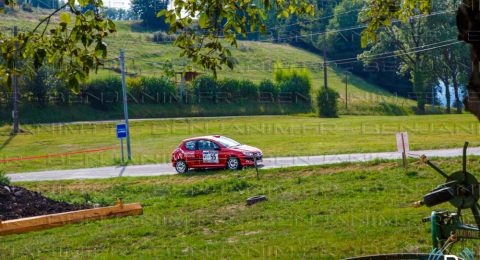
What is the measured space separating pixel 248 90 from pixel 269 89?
265 centimetres

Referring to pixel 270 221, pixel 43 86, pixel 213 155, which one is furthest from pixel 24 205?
pixel 43 86

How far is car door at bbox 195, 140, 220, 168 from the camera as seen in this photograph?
27344mm

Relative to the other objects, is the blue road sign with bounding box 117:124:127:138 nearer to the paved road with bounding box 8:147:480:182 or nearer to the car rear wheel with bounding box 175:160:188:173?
the paved road with bounding box 8:147:480:182

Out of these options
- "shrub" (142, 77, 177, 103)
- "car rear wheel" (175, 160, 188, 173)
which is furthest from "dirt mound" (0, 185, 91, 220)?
"shrub" (142, 77, 177, 103)

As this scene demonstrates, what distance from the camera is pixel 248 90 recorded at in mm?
82125

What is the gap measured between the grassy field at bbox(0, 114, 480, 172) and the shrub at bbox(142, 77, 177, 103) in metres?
10.1

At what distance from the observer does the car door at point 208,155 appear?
2734 cm

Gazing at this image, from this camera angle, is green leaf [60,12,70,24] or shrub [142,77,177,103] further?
shrub [142,77,177,103]

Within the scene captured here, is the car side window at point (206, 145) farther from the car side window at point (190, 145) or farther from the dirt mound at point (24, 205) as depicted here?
the dirt mound at point (24, 205)

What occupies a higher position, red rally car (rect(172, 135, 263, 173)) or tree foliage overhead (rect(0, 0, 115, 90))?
tree foliage overhead (rect(0, 0, 115, 90))

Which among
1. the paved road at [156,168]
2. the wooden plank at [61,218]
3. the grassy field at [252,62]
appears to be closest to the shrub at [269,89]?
the grassy field at [252,62]

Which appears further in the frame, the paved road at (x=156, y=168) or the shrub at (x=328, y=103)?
the shrub at (x=328, y=103)

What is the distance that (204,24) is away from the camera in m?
8.00

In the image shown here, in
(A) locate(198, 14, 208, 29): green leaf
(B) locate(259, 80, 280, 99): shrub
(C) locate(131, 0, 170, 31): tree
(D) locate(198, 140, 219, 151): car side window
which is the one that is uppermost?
(C) locate(131, 0, 170, 31): tree
